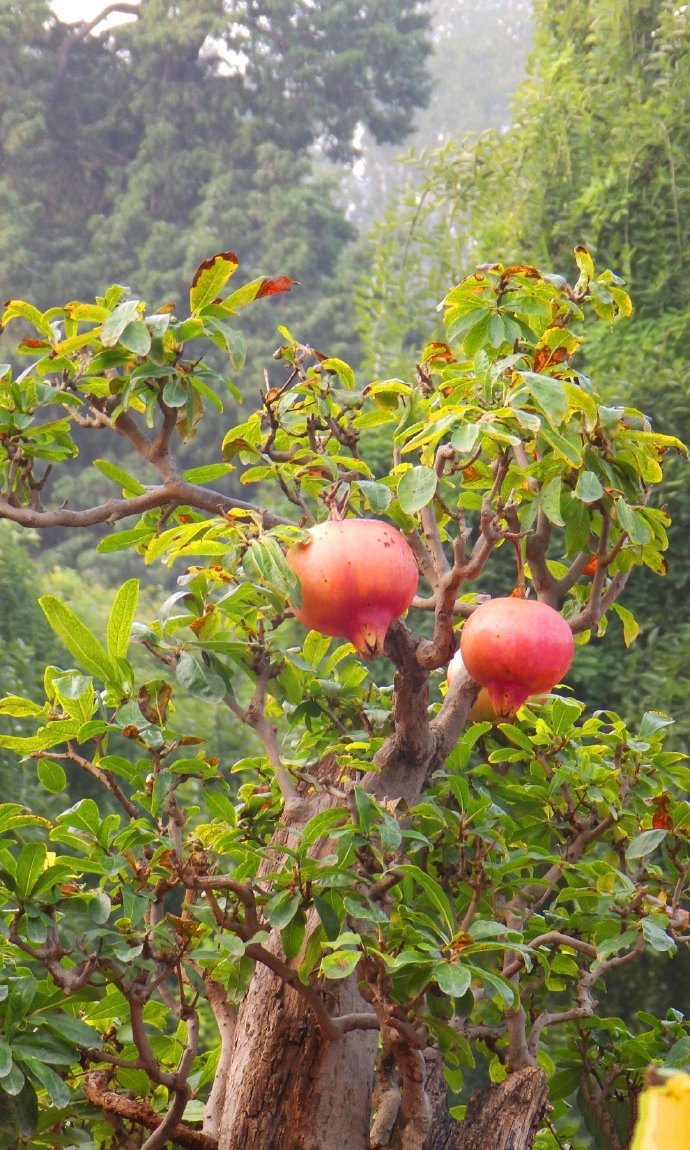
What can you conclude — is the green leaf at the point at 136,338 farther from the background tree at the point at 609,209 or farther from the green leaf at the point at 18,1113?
the background tree at the point at 609,209

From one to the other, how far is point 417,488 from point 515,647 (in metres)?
0.16

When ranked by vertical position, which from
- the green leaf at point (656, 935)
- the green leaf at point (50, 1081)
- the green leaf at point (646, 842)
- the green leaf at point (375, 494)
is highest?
the green leaf at point (375, 494)

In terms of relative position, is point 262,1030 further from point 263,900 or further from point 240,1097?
point 263,900

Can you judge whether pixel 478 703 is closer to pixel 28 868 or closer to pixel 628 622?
pixel 628 622

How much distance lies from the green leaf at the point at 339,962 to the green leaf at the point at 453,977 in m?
0.06

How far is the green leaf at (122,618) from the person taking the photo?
105 centimetres

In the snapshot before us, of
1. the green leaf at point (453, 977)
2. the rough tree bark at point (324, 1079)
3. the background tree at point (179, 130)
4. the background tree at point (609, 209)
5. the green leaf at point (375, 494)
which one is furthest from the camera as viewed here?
the background tree at point (179, 130)

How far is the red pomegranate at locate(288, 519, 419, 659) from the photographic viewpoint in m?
1.00

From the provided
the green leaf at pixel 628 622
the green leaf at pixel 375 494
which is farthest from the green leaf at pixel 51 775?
the green leaf at pixel 628 622

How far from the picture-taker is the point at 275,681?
130 cm

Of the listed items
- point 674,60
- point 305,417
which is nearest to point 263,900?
point 305,417

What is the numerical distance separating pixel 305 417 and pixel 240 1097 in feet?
2.15

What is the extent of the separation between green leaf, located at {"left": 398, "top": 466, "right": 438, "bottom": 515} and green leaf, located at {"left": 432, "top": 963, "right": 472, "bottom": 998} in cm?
36

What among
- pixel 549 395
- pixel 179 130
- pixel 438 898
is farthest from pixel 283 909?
pixel 179 130
